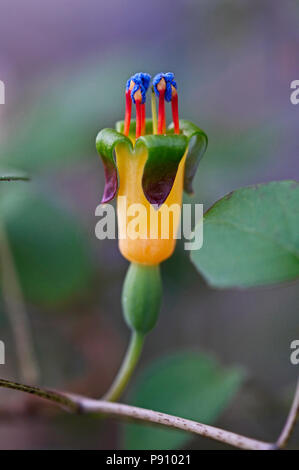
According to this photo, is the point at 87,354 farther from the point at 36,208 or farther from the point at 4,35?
the point at 4,35

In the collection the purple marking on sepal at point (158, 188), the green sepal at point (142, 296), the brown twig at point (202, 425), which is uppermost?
the purple marking on sepal at point (158, 188)

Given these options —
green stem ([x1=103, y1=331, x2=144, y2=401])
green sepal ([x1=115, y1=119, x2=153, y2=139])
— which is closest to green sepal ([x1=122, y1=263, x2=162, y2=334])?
green stem ([x1=103, y1=331, x2=144, y2=401])

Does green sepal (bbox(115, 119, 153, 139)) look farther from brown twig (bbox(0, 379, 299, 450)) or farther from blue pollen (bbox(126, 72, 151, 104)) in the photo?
brown twig (bbox(0, 379, 299, 450))

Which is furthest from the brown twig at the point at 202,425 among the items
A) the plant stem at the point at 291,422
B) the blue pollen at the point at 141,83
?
the blue pollen at the point at 141,83

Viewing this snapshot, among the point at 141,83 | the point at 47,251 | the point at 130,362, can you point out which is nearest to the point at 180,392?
the point at 130,362

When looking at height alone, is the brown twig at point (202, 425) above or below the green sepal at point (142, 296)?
below

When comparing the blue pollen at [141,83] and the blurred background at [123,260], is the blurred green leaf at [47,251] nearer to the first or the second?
the blurred background at [123,260]
